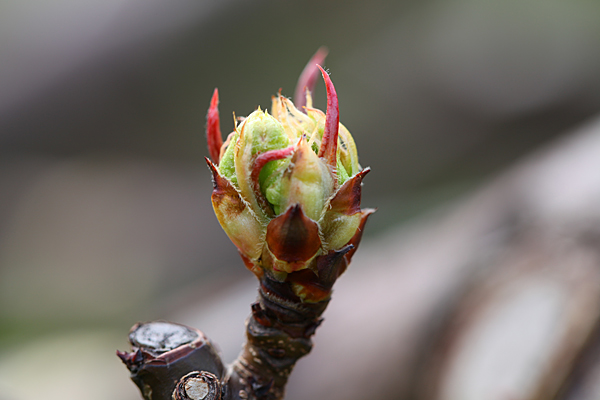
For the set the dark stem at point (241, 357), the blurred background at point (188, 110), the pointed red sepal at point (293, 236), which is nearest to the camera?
the pointed red sepal at point (293, 236)

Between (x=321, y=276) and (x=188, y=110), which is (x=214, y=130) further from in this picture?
(x=188, y=110)

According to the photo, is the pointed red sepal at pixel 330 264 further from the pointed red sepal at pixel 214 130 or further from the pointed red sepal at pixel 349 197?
the pointed red sepal at pixel 214 130

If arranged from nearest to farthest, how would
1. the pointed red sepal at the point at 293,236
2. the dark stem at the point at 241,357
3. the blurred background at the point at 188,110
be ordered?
the pointed red sepal at the point at 293,236 < the dark stem at the point at 241,357 < the blurred background at the point at 188,110

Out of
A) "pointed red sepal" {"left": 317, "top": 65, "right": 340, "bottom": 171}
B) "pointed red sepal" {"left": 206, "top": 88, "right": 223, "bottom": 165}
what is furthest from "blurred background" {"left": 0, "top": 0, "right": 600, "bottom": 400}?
"pointed red sepal" {"left": 317, "top": 65, "right": 340, "bottom": 171}

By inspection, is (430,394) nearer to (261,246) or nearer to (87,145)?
(261,246)

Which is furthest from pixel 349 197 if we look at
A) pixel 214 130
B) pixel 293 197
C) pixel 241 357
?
pixel 241 357

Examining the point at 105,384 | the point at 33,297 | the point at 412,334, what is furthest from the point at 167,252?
the point at 412,334

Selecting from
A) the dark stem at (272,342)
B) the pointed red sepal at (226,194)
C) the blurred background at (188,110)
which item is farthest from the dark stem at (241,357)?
the blurred background at (188,110)

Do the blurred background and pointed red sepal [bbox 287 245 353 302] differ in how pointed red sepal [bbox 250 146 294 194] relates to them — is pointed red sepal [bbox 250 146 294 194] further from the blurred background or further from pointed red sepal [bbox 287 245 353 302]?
the blurred background
